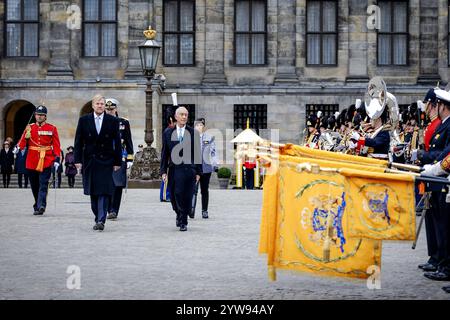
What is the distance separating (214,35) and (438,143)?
29743mm

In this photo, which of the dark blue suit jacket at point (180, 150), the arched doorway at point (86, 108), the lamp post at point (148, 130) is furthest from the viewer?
the arched doorway at point (86, 108)

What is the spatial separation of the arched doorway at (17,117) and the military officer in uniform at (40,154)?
21233 mm

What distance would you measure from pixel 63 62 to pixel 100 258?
28130mm

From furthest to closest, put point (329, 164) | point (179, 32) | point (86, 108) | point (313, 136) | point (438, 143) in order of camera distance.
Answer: point (179, 32), point (86, 108), point (313, 136), point (438, 143), point (329, 164)

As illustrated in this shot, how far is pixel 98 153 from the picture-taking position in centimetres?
1494

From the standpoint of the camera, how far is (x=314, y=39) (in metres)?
39.3

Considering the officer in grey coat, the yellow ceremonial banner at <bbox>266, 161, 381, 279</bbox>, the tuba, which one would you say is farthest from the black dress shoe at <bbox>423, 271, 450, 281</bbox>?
the officer in grey coat

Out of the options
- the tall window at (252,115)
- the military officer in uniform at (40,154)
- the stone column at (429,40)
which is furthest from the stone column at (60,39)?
the military officer in uniform at (40,154)

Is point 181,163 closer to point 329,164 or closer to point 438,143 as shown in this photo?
point 438,143

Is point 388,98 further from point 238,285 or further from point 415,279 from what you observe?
point 238,285

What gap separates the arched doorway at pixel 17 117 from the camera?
39312 millimetres

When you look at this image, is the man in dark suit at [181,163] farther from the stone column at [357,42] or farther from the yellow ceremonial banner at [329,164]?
the stone column at [357,42]

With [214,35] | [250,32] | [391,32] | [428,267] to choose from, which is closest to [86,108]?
[214,35]
